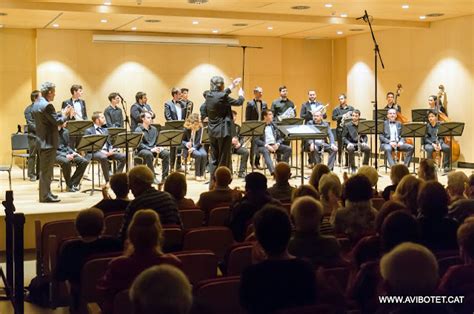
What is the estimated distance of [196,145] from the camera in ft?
36.9

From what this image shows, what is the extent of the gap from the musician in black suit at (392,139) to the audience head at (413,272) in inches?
370

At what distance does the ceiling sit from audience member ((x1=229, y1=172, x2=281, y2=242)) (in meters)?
6.52

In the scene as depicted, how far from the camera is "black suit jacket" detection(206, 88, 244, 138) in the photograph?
9.62 m

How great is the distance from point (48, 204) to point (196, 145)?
327 cm

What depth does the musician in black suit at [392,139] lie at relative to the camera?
467 inches

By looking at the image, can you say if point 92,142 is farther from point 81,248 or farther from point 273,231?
point 273,231

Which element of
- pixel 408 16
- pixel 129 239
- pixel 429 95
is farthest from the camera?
pixel 429 95

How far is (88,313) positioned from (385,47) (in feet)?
41.2

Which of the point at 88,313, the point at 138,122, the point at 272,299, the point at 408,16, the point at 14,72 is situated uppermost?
the point at 408,16

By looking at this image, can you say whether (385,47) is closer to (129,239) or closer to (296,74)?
(296,74)

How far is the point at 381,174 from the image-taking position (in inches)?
475

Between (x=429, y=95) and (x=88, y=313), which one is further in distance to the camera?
(x=429, y=95)

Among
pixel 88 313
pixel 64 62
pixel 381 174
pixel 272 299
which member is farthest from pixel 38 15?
pixel 272 299

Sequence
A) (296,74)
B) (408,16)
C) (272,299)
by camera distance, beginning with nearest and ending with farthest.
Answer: (272,299) < (408,16) < (296,74)
